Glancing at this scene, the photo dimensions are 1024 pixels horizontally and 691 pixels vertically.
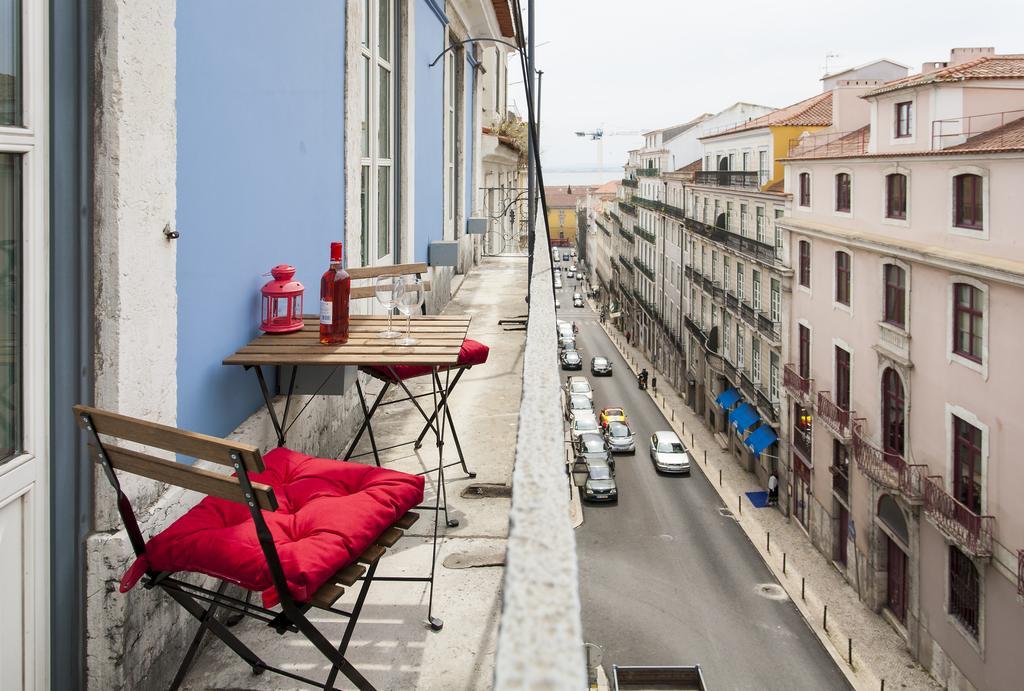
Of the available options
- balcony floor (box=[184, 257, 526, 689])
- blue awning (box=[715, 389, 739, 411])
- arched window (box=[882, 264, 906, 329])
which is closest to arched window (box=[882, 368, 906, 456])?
arched window (box=[882, 264, 906, 329])

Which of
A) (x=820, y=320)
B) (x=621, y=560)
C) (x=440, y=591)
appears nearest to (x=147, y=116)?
(x=440, y=591)

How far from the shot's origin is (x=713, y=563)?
23219 mm

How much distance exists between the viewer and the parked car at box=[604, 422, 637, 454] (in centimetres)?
3500

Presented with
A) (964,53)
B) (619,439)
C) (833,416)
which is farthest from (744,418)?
(964,53)

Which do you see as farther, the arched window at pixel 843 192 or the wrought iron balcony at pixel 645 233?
the wrought iron balcony at pixel 645 233

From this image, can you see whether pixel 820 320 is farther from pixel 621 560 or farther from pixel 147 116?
pixel 147 116

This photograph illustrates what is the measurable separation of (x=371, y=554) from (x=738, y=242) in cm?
3455

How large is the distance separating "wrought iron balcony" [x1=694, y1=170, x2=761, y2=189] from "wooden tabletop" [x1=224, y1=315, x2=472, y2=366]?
3144 centimetres

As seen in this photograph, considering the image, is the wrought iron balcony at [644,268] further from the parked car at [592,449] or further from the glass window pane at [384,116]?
the glass window pane at [384,116]

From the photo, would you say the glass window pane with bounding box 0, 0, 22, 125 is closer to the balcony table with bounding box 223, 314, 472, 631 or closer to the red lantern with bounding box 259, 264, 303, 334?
the balcony table with bounding box 223, 314, 472, 631

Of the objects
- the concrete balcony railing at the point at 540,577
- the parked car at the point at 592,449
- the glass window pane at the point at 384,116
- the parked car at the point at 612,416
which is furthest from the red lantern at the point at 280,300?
the parked car at the point at 612,416

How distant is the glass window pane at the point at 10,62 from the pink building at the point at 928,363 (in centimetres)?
1714

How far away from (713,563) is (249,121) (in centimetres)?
2142

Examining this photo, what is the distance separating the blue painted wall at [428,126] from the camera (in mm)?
9523
